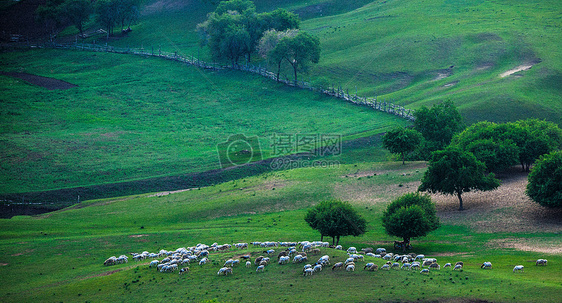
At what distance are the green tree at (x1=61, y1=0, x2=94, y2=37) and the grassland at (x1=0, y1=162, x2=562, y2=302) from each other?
90225mm

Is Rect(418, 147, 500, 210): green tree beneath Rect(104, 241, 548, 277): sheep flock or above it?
above

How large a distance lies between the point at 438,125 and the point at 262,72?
50.5 m

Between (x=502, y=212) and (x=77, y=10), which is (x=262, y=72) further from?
(x=502, y=212)

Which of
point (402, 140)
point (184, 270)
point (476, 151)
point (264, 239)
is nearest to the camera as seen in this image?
point (184, 270)

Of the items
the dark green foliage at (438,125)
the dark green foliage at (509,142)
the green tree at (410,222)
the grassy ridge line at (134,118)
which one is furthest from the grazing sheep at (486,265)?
the grassy ridge line at (134,118)

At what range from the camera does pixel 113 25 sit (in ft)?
463

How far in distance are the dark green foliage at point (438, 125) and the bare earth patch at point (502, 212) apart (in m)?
17.2

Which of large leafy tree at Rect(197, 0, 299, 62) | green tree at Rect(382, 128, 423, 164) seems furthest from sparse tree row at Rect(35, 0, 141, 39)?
green tree at Rect(382, 128, 423, 164)

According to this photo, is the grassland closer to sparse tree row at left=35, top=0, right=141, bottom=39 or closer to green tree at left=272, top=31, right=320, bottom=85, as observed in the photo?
green tree at left=272, top=31, right=320, bottom=85

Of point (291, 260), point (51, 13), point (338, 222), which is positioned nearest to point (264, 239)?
point (338, 222)

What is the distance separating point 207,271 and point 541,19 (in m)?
121

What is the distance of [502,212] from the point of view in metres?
54.0
